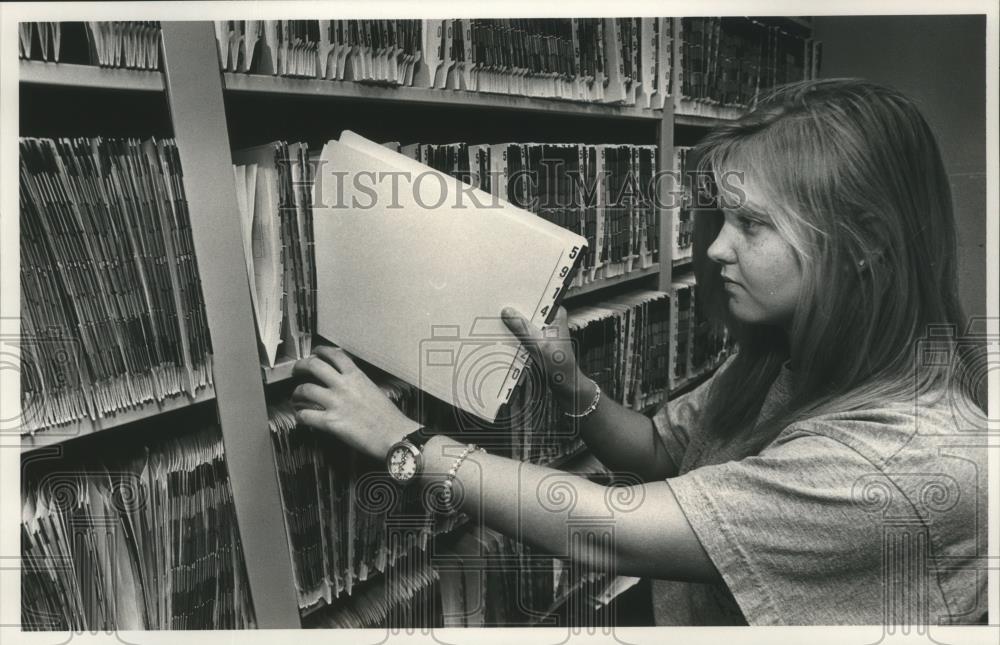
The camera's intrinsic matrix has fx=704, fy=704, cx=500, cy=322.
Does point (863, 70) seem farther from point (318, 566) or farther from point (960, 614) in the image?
point (318, 566)

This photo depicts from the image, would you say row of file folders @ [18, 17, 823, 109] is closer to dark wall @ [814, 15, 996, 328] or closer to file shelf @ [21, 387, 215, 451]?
dark wall @ [814, 15, 996, 328]

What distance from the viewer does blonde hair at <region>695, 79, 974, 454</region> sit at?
0.91 metres

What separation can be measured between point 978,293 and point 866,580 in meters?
0.45

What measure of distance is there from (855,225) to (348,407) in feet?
2.36

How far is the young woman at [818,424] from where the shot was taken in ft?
2.84

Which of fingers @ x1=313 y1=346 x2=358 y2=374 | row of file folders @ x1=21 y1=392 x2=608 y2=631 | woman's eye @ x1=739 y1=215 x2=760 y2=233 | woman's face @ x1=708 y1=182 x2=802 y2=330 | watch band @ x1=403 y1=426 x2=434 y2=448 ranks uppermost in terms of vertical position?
woman's eye @ x1=739 y1=215 x2=760 y2=233

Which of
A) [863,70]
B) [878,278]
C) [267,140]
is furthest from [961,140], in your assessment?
[267,140]

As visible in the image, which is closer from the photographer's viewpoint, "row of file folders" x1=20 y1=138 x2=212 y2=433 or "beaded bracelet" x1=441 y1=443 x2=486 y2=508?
"row of file folders" x1=20 y1=138 x2=212 y2=433

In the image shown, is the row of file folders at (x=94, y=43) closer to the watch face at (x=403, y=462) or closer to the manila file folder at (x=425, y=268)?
the manila file folder at (x=425, y=268)

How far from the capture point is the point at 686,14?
1065 millimetres

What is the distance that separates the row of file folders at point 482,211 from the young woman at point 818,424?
0.09 metres

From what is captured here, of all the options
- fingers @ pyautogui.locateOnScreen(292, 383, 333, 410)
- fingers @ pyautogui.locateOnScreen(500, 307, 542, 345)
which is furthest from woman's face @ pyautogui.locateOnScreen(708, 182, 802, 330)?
fingers @ pyautogui.locateOnScreen(292, 383, 333, 410)

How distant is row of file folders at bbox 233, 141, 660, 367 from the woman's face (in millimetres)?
231

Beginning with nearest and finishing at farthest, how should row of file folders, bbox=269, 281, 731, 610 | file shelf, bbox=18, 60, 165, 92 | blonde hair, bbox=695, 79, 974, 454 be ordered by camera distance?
file shelf, bbox=18, 60, 165, 92
blonde hair, bbox=695, 79, 974, 454
row of file folders, bbox=269, 281, 731, 610
